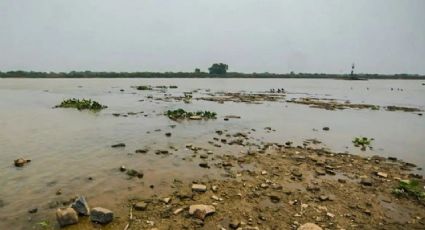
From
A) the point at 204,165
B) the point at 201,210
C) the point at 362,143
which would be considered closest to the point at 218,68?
the point at 362,143

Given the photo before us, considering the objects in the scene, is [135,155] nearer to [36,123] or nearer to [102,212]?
[102,212]

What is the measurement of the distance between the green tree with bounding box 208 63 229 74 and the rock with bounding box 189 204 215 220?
173 meters

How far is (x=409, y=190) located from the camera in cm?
938

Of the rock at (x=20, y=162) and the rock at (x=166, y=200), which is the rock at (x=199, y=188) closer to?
the rock at (x=166, y=200)

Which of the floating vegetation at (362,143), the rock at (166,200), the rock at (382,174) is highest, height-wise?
the rock at (166,200)

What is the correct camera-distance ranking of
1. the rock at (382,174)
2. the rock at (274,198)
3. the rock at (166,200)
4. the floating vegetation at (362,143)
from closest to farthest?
the rock at (166,200) < the rock at (274,198) < the rock at (382,174) < the floating vegetation at (362,143)

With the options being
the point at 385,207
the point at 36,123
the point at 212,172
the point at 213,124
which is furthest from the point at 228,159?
the point at 36,123

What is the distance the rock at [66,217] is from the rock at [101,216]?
367 millimetres

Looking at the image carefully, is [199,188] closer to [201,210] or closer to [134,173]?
[201,210]

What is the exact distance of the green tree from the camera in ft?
585

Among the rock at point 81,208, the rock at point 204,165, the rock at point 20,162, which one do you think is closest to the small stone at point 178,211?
the rock at point 81,208

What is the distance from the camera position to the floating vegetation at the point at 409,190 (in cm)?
911

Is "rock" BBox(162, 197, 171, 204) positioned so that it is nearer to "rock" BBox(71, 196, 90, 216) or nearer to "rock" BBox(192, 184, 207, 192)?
"rock" BBox(192, 184, 207, 192)

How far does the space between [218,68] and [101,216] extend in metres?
175
